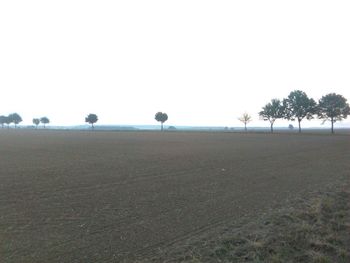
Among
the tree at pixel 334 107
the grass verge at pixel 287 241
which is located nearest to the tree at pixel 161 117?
the tree at pixel 334 107

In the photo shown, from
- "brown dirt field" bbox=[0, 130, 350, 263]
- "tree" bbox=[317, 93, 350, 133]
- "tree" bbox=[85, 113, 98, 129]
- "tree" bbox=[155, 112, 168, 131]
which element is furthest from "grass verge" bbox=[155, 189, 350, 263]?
"tree" bbox=[85, 113, 98, 129]

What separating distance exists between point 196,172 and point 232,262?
1248 cm

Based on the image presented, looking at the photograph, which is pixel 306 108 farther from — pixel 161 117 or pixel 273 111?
pixel 161 117

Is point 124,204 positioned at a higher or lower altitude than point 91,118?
lower

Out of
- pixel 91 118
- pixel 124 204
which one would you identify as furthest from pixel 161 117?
pixel 124 204

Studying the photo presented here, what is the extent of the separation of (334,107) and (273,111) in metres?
19.9

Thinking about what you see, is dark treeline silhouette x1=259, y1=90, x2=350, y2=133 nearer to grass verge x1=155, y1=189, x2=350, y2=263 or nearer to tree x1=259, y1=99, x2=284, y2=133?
tree x1=259, y1=99, x2=284, y2=133

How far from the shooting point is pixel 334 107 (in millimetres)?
95688

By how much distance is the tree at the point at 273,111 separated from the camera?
109000mm

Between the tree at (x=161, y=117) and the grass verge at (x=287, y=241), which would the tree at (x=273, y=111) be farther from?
the grass verge at (x=287, y=241)

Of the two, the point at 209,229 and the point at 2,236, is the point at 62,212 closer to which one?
the point at 2,236

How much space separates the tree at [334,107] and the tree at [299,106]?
291 cm

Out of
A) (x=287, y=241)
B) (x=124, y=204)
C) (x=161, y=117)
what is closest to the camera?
(x=287, y=241)

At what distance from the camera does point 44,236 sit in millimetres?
8289
